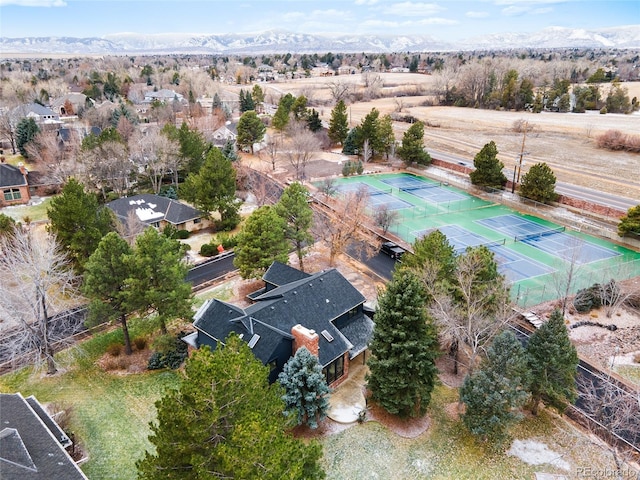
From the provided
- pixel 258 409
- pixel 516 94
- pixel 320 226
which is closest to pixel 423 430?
pixel 258 409

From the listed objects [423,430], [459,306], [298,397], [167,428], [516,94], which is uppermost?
[516,94]

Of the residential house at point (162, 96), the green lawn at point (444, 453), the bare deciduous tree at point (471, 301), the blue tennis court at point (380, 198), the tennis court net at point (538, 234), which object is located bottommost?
the green lawn at point (444, 453)

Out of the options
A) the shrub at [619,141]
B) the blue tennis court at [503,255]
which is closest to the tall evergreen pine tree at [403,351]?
the blue tennis court at [503,255]

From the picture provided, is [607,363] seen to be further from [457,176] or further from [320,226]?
[457,176]

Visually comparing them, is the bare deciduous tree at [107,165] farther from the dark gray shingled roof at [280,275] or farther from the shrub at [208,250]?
the dark gray shingled roof at [280,275]

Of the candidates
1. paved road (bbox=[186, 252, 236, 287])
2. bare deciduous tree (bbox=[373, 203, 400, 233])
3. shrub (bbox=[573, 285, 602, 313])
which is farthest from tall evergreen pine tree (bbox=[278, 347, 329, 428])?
bare deciduous tree (bbox=[373, 203, 400, 233])

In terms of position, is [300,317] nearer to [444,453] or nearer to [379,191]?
[444,453]
